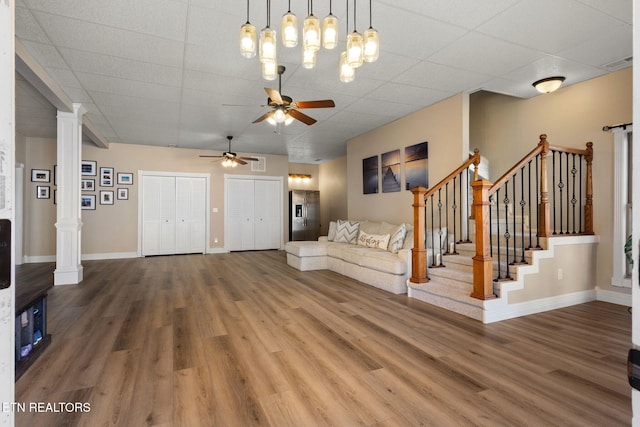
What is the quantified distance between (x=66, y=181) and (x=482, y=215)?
5.62 metres

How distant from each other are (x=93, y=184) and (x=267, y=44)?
22.8 feet

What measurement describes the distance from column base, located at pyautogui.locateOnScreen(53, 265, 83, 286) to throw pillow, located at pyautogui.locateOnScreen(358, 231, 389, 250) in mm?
4524

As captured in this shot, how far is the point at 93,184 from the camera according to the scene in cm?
735

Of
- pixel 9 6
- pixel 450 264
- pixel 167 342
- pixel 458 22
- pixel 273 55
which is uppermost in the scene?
pixel 458 22

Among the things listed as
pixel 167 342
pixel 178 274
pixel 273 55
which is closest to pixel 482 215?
pixel 273 55

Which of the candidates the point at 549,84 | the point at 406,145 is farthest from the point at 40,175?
the point at 549,84

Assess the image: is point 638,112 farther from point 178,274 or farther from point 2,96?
point 178,274

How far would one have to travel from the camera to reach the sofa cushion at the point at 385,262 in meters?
4.20

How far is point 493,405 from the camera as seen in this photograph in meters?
1.75

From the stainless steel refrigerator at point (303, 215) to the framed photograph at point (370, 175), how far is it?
3365mm

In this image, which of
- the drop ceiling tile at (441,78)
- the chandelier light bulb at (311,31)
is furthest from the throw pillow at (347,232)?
the chandelier light bulb at (311,31)

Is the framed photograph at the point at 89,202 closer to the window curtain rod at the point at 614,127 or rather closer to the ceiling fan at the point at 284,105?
the ceiling fan at the point at 284,105

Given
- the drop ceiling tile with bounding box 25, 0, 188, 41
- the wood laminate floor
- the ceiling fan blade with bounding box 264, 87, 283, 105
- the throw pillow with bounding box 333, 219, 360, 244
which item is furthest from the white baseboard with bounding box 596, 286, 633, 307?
the drop ceiling tile with bounding box 25, 0, 188, 41

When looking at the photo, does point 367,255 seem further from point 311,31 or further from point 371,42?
point 311,31
